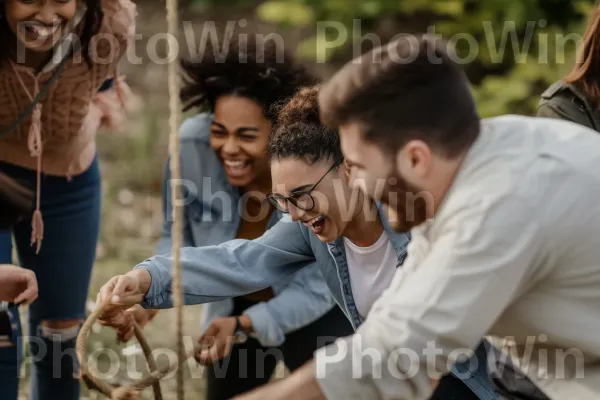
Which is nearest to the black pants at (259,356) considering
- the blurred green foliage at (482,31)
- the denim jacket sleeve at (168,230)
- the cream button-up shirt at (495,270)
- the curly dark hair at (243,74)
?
the denim jacket sleeve at (168,230)

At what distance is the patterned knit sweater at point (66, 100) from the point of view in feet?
9.15

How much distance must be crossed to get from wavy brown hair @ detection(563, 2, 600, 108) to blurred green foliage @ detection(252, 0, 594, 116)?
11.4 feet

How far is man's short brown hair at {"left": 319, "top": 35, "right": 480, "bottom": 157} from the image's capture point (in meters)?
1.64

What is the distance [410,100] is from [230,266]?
78 cm

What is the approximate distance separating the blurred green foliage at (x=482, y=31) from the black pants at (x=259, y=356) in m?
3.45

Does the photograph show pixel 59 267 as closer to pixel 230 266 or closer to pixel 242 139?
pixel 242 139

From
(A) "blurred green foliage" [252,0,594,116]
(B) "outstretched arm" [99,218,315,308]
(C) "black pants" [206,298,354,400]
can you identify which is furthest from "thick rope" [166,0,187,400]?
(A) "blurred green foliage" [252,0,594,116]

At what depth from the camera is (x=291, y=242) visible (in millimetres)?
2396

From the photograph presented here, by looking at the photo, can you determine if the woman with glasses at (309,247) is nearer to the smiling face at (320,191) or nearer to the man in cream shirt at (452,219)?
the smiling face at (320,191)

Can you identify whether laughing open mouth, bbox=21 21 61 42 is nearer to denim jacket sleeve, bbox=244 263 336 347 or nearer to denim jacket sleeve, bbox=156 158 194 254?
denim jacket sleeve, bbox=156 158 194 254

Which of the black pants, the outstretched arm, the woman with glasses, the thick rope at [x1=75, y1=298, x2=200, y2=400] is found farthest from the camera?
the black pants

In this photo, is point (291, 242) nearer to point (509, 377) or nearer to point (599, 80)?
point (509, 377)

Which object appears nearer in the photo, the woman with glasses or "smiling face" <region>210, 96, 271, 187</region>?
the woman with glasses

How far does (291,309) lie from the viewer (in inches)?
118
